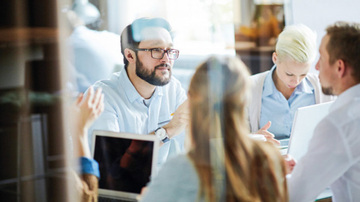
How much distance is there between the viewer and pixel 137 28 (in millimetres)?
1686

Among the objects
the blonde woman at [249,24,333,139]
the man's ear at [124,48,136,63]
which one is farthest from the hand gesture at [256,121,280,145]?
the man's ear at [124,48,136,63]

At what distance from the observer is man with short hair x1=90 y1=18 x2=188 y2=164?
1664 mm

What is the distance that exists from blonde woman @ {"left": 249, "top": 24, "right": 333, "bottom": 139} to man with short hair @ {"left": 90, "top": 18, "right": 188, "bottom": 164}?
0.42 meters

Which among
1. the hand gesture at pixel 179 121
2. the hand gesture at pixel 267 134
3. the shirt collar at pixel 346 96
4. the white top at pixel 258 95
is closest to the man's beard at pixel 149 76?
the hand gesture at pixel 179 121

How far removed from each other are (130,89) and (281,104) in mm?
756

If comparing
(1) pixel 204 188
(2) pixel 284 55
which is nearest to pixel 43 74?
(1) pixel 204 188

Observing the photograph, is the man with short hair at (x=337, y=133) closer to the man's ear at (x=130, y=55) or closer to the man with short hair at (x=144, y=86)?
the man with short hair at (x=144, y=86)

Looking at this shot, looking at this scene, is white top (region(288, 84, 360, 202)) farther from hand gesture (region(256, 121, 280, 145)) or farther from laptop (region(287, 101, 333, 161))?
hand gesture (region(256, 121, 280, 145))

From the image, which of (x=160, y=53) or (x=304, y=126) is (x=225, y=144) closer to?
(x=160, y=53)

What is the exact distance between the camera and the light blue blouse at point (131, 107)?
166 centimetres

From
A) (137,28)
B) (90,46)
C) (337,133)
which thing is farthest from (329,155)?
(90,46)

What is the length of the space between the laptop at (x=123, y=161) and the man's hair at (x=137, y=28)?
10.0 inches

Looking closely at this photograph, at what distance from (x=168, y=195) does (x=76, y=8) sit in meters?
0.72

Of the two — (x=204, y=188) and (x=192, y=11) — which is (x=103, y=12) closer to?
(x=192, y=11)
